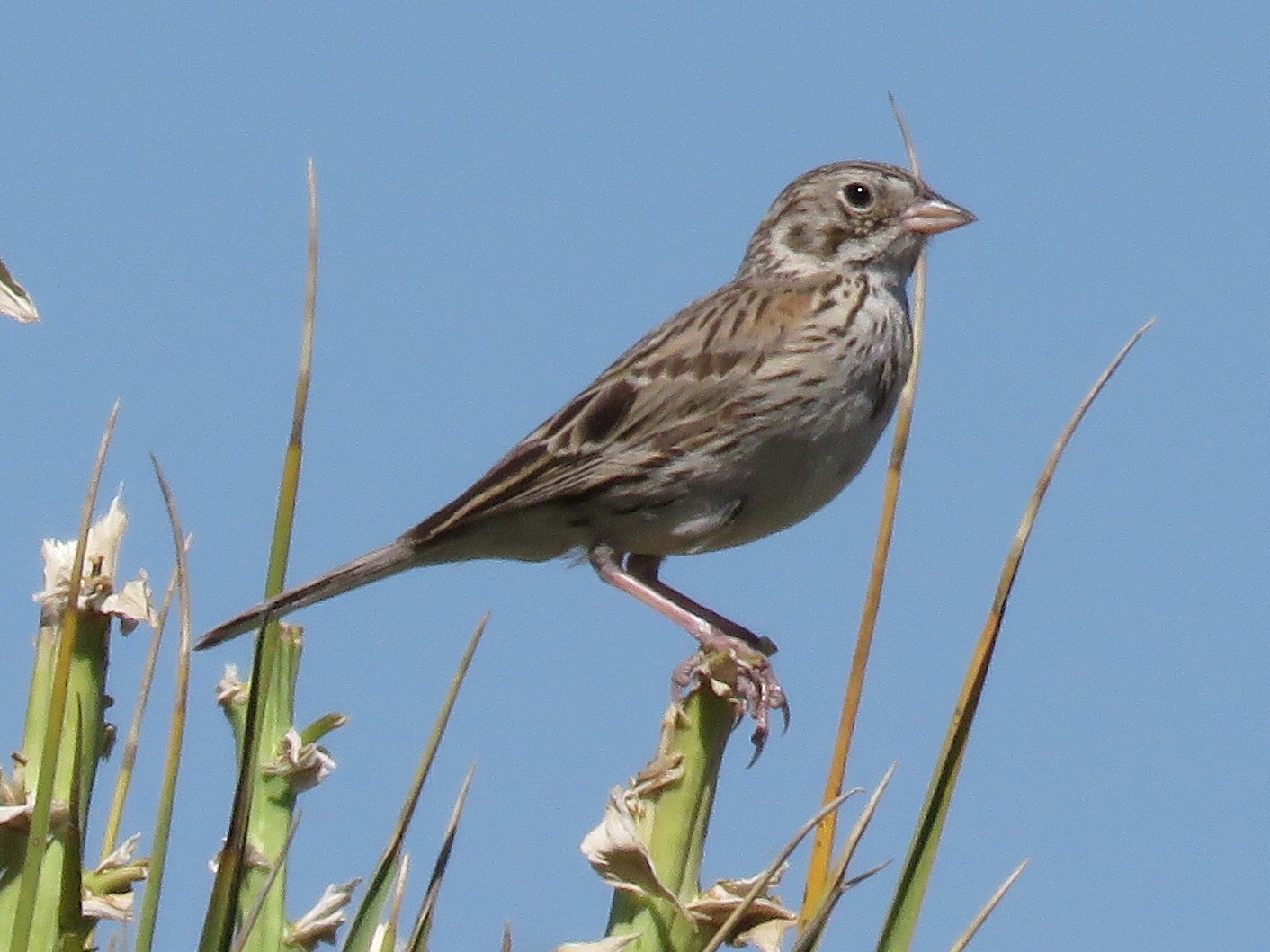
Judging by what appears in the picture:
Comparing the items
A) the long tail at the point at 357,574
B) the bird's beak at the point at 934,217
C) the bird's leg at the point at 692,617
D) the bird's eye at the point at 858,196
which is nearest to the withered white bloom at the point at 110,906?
the bird's leg at the point at 692,617

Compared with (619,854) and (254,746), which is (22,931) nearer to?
(254,746)

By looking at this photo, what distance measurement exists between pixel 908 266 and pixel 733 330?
83 cm

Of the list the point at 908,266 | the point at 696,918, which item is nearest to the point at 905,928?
the point at 696,918

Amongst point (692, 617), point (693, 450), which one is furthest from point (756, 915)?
point (693, 450)

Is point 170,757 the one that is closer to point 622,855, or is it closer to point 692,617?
point 622,855

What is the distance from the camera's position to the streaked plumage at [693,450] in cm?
574

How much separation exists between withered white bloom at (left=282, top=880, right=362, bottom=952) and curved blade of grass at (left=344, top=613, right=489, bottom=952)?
0.35 m

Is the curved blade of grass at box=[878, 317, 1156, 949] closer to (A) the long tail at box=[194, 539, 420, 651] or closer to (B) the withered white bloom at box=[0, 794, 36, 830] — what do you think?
(B) the withered white bloom at box=[0, 794, 36, 830]

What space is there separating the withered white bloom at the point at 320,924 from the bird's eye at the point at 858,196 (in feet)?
15.5

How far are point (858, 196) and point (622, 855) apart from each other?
186 inches

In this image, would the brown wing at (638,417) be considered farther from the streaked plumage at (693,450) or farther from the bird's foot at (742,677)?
the bird's foot at (742,677)

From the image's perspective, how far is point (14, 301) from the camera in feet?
5.61

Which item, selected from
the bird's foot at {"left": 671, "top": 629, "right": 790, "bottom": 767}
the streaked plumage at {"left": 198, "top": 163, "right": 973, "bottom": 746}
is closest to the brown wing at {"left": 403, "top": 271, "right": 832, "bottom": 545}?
the streaked plumage at {"left": 198, "top": 163, "right": 973, "bottom": 746}

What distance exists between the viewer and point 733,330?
6.26m
